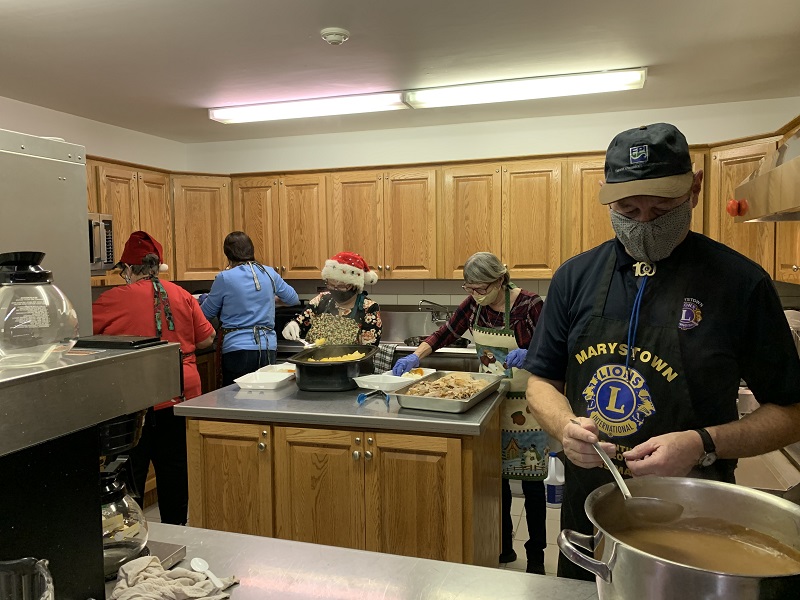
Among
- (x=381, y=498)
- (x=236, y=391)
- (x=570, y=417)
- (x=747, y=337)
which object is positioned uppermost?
(x=747, y=337)

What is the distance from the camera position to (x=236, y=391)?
287 centimetres

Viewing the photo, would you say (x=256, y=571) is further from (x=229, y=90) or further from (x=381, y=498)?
(x=229, y=90)

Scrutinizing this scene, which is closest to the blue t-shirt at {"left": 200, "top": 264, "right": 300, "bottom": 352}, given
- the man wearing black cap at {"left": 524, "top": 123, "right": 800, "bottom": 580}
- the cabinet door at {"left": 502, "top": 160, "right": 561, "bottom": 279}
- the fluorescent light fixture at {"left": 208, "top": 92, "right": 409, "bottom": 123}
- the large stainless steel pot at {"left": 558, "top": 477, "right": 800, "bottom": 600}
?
the fluorescent light fixture at {"left": 208, "top": 92, "right": 409, "bottom": 123}

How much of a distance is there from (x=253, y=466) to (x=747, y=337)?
194cm

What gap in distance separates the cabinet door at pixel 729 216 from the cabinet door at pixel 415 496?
2554 millimetres

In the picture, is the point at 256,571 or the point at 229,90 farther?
the point at 229,90

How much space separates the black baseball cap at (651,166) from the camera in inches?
49.3

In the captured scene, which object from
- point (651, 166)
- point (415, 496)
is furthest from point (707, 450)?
point (415, 496)

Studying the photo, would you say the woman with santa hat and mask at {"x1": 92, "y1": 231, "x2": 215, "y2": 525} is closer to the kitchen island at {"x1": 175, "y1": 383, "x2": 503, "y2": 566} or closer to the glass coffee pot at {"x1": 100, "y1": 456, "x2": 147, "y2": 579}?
the kitchen island at {"x1": 175, "y1": 383, "x2": 503, "y2": 566}

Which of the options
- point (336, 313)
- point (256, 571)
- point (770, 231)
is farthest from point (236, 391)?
point (770, 231)

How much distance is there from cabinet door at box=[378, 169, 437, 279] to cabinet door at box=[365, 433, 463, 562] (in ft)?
7.56

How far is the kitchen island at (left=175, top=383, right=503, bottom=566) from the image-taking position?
2293 millimetres

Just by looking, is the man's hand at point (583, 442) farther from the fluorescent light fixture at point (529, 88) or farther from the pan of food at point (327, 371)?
the fluorescent light fixture at point (529, 88)

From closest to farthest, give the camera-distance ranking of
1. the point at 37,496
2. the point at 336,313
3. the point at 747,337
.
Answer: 1. the point at 37,496
2. the point at 747,337
3. the point at 336,313
